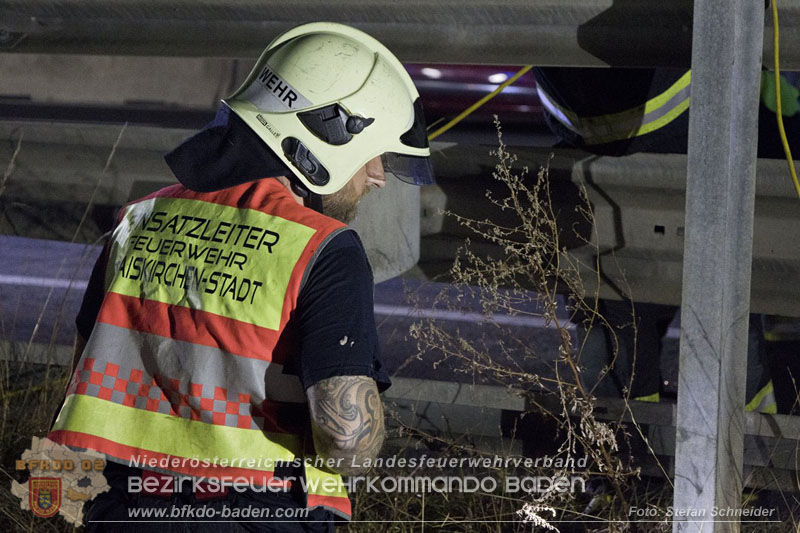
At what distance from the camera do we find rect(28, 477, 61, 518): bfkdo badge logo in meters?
3.13

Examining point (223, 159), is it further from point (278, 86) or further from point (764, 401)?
point (764, 401)

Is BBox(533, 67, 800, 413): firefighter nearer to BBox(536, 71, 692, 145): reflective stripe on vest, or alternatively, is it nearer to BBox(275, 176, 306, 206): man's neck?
BBox(536, 71, 692, 145): reflective stripe on vest

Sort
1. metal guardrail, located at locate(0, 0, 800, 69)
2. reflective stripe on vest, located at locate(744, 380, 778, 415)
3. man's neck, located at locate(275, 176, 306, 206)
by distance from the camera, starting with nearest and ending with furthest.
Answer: man's neck, located at locate(275, 176, 306, 206)
metal guardrail, located at locate(0, 0, 800, 69)
reflective stripe on vest, located at locate(744, 380, 778, 415)

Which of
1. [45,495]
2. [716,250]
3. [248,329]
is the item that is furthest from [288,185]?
[45,495]

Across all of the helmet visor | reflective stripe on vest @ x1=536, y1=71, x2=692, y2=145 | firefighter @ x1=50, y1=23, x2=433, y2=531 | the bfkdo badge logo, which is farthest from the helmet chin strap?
reflective stripe on vest @ x1=536, y1=71, x2=692, y2=145

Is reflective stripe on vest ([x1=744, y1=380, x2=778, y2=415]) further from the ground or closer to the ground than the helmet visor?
closer to the ground

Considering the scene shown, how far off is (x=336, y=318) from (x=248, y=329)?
0.20m

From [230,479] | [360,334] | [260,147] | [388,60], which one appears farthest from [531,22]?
[230,479]

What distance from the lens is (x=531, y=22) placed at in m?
2.97

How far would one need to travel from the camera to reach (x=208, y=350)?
83.0 inches

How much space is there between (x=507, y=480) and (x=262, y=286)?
1.49 metres

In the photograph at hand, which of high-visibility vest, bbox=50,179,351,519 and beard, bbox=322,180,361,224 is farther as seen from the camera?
beard, bbox=322,180,361,224

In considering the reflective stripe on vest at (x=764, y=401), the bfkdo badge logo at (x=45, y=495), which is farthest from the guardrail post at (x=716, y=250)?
the bfkdo badge logo at (x=45, y=495)

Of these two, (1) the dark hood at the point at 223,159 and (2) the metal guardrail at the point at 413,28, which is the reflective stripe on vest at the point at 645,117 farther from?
(1) the dark hood at the point at 223,159
